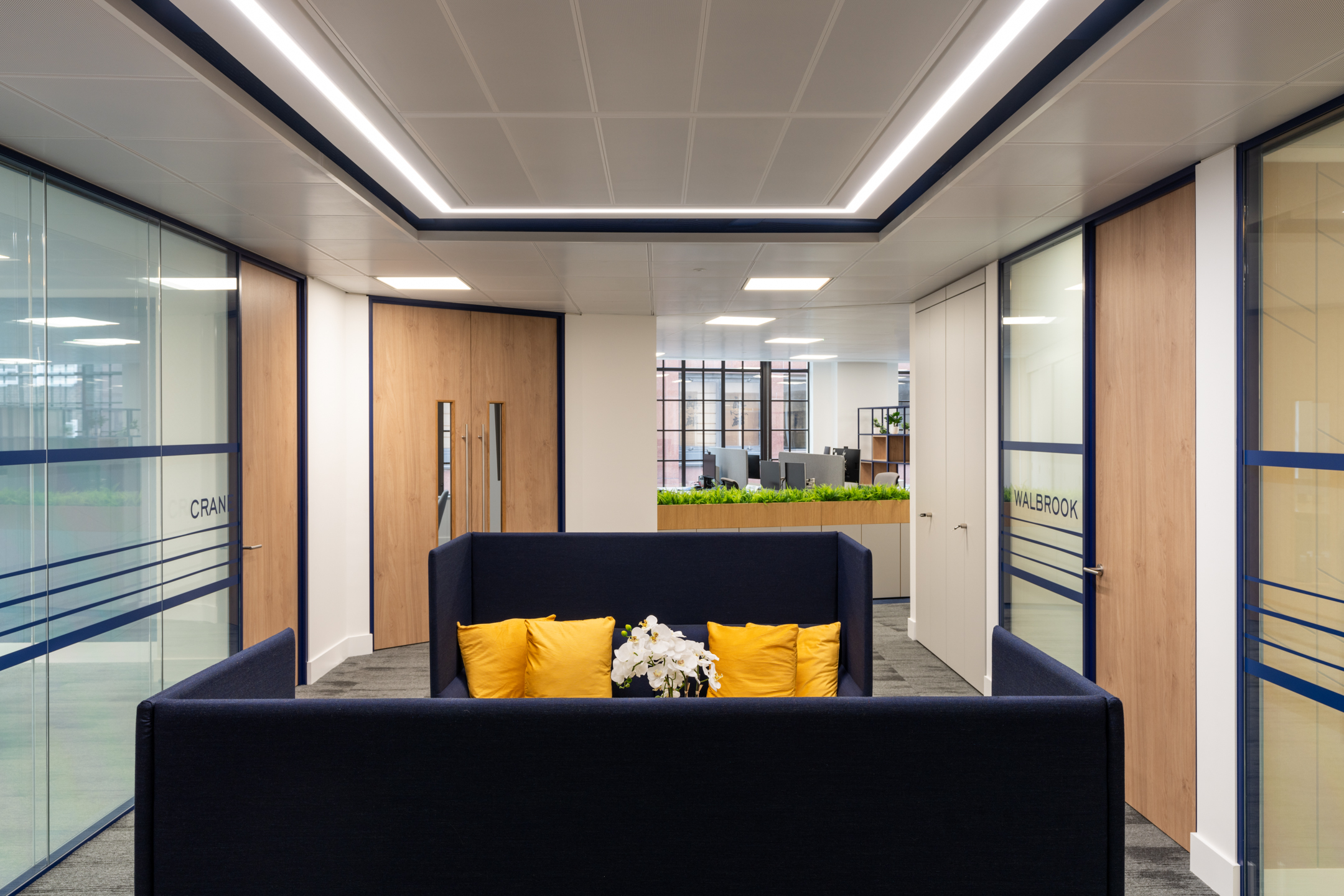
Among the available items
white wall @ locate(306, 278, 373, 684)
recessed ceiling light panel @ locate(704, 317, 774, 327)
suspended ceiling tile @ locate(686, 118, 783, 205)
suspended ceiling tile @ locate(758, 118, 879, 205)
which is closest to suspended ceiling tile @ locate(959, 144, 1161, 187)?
suspended ceiling tile @ locate(758, 118, 879, 205)

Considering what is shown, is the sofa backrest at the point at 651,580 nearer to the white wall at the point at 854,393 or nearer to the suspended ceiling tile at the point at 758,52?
the suspended ceiling tile at the point at 758,52

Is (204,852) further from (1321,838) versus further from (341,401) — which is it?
(341,401)

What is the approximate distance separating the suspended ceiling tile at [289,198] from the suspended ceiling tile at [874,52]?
5.89 ft

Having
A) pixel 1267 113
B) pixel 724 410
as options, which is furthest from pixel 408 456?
pixel 724 410

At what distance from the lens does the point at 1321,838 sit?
220 centimetres

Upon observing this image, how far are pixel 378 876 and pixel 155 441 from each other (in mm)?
2659

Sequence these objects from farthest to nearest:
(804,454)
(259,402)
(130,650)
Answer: (804,454) < (259,402) < (130,650)

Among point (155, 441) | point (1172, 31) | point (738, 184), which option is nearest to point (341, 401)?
point (155, 441)

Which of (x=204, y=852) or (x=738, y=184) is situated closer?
(x=204, y=852)

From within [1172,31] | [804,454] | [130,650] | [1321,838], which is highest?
[1172,31]

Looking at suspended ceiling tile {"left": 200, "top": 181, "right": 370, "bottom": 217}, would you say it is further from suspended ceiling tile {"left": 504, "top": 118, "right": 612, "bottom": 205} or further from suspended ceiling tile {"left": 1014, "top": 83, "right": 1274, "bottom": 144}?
suspended ceiling tile {"left": 1014, "top": 83, "right": 1274, "bottom": 144}

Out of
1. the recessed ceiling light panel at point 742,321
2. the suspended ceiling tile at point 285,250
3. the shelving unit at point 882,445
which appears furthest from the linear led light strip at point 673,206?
the shelving unit at point 882,445

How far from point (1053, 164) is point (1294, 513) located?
4.30 feet

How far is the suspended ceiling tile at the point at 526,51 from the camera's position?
1.80 metres
